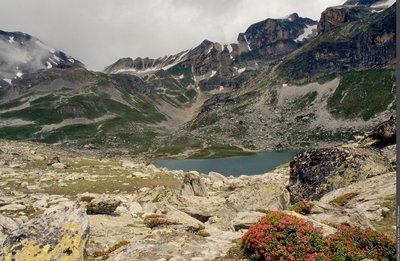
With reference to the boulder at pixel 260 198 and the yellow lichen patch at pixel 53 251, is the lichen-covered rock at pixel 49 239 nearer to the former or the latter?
the yellow lichen patch at pixel 53 251

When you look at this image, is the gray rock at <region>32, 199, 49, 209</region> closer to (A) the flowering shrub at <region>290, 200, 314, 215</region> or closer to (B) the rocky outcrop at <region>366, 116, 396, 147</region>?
(A) the flowering shrub at <region>290, 200, 314, 215</region>

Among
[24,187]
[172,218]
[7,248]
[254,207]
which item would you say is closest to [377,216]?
[254,207]

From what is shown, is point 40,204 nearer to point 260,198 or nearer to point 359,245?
point 260,198

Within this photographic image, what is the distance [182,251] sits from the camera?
14180 millimetres

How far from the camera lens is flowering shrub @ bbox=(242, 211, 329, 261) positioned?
462 inches

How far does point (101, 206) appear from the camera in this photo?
80.1 ft

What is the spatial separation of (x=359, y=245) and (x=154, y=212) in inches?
667

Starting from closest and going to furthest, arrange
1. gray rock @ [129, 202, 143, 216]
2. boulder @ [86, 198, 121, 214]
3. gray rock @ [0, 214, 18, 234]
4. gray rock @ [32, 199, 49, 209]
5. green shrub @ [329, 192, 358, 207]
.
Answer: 1. gray rock @ [0, 214, 18, 234]
2. green shrub @ [329, 192, 358, 207]
3. boulder @ [86, 198, 121, 214]
4. gray rock @ [129, 202, 143, 216]
5. gray rock @ [32, 199, 49, 209]

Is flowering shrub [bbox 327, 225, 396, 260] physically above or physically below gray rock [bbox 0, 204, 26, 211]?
above

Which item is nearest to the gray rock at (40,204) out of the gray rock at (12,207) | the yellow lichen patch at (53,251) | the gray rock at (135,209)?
the gray rock at (12,207)

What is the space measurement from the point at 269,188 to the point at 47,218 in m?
18.6

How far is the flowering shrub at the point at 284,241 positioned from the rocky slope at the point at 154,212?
152cm

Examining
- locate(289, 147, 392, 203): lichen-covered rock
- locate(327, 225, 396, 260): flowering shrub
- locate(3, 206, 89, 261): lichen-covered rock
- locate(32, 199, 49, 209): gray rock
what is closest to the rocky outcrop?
locate(289, 147, 392, 203): lichen-covered rock

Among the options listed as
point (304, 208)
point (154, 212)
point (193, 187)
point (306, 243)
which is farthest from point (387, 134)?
point (306, 243)
